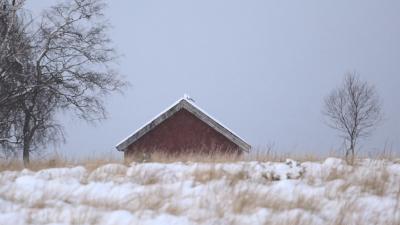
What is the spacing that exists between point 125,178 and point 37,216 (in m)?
1.58

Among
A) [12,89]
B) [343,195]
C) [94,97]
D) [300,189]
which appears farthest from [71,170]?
[94,97]

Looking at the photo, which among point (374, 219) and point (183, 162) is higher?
point (183, 162)

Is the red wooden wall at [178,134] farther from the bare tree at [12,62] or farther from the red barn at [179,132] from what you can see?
the bare tree at [12,62]

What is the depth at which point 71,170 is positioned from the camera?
6.05 m

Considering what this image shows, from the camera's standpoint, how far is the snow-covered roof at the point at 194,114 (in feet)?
70.9

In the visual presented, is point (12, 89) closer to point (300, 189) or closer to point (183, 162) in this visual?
point (183, 162)

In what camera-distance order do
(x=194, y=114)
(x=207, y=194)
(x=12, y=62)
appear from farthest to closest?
(x=194, y=114)
(x=12, y=62)
(x=207, y=194)

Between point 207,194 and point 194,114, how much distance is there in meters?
17.2

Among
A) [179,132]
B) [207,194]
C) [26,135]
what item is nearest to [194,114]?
[179,132]

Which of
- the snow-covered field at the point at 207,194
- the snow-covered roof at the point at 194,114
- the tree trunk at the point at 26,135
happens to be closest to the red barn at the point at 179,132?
the snow-covered roof at the point at 194,114

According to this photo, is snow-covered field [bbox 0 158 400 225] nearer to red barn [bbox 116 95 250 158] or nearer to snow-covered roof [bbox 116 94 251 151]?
snow-covered roof [bbox 116 94 251 151]

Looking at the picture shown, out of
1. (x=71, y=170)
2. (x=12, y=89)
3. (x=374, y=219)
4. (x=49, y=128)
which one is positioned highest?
(x=12, y=89)

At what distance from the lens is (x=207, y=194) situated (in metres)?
4.85

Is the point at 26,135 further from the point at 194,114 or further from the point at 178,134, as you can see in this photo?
the point at 194,114
